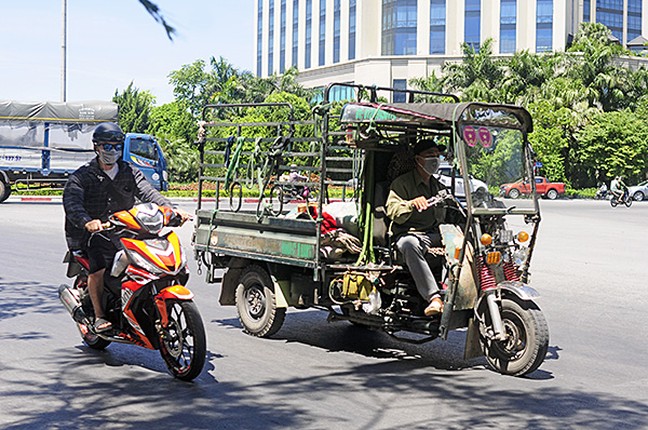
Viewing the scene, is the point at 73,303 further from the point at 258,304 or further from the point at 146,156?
the point at 146,156

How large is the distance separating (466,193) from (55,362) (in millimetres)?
3472

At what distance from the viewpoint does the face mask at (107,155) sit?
23.6 ft

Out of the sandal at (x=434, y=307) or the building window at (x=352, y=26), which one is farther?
the building window at (x=352, y=26)

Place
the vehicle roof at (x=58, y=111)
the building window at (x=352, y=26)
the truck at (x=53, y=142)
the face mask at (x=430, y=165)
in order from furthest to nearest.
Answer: the building window at (x=352, y=26)
the vehicle roof at (x=58, y=111)
the truck at (x=53, y=142)
the face mask at (x=430, y=165)

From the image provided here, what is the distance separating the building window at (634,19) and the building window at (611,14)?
1.98 metres

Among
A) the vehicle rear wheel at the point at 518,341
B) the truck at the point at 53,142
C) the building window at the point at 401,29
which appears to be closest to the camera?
the vehicle rear wheel at the point at 518,341

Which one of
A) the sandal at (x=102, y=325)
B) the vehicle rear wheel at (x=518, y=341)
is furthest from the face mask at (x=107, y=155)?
the vehicle rear wheel at (x=518, y=341)

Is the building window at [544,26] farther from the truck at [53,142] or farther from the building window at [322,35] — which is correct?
the truck at [53,142]

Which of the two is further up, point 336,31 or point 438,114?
point 336,31

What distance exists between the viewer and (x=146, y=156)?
3456 cm

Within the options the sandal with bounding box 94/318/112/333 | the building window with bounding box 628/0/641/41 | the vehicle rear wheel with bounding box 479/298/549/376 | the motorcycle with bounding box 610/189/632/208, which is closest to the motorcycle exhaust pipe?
the sandal with bounding box 94/318/112/333

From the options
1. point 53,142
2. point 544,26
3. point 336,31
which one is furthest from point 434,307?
point 336,31

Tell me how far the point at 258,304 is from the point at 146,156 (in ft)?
87.9

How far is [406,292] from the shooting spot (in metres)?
7.73
